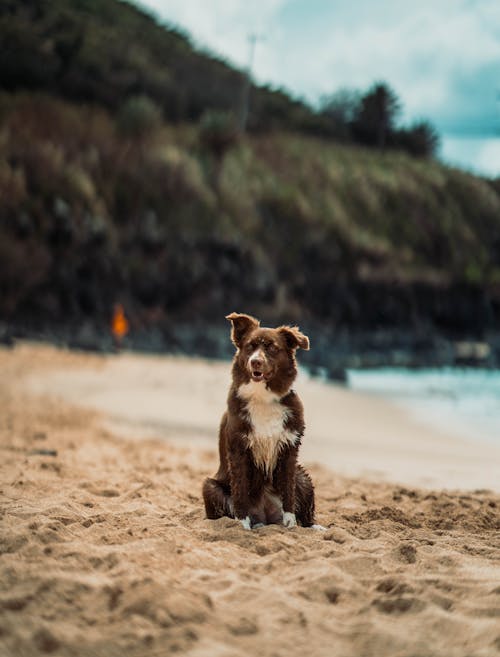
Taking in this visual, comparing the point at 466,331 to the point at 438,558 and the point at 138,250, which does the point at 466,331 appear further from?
the point at 438,558

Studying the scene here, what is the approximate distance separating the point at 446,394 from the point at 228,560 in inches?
561

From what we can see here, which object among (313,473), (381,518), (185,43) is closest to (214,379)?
(313,473)

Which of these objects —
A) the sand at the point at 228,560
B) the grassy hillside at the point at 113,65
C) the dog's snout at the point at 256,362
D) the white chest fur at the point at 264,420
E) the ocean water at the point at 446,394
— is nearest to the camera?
the sand at the point at 228,560

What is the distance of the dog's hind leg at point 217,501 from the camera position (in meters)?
4.41

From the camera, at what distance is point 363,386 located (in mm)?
17266

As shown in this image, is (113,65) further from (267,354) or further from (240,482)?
(240,482)

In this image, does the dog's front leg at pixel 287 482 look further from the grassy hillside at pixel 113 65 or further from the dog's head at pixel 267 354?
the grassy hillside at pixel 113 65

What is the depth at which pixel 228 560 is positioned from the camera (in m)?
3.55

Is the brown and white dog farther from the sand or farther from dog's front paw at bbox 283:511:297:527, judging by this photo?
the sand

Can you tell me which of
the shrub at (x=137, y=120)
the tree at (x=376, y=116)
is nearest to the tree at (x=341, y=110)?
the tree at (x=376, y=116)

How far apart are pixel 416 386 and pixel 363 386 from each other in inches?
83.8

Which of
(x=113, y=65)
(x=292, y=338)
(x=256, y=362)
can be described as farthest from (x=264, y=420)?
(x=113, y=65)

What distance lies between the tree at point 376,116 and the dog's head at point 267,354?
43.8 m

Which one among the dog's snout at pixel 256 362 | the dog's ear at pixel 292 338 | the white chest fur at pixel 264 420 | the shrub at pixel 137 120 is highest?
the shrub at pixel 137 120
